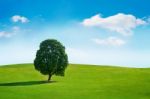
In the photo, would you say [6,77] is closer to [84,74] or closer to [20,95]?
[84,74]

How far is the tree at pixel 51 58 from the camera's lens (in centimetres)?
7556

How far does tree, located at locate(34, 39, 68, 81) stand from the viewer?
75.6 m

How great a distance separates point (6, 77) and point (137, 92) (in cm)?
3965

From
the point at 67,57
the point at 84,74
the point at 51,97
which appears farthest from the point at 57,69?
the point at 51,97

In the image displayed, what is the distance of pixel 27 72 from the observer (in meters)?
95.4

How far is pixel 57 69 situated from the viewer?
76812mm

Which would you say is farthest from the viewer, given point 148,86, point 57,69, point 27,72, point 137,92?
point 27,72

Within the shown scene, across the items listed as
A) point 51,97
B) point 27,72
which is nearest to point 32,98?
point 51,97

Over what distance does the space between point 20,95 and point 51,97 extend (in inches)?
191

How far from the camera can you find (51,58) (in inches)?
2977

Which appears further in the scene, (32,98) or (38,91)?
(38,91)

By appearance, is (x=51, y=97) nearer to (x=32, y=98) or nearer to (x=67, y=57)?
(x=32, y=98)

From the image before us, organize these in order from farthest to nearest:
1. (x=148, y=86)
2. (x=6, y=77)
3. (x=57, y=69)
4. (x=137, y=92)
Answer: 1. (x=6, y=77)
2. (x=57, y=69)
3. (x=148, y=86)
4. (x=137, y=92)

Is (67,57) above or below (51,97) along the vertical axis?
above
